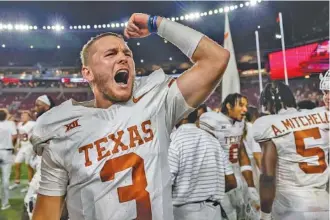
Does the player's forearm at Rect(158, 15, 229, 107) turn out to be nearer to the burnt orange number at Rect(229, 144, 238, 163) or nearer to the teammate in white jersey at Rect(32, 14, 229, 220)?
the teammate in white jersey at Rect(32, 14, 229, 220)

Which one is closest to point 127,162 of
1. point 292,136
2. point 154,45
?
point 292,136

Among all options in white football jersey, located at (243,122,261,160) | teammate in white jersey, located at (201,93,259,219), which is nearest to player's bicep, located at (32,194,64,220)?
teammate in white jersey, located at (201,93,259,219)

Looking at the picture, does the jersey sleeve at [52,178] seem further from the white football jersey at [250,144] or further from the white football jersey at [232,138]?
the white football jersey at [250,144]

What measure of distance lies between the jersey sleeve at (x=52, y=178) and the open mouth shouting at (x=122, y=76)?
0.90ft

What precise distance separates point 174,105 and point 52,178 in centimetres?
40

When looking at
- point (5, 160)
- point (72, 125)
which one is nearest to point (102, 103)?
point (72, 125)

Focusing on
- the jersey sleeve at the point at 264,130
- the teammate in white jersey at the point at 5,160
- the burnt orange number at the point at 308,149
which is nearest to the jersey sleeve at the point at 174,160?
the jersey sleeve at the point at 264,130

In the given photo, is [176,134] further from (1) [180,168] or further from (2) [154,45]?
(2) [154,45]

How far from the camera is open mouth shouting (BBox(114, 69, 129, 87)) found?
3.57ft

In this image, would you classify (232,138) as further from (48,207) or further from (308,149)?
(48,207)

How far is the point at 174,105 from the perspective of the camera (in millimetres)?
1097

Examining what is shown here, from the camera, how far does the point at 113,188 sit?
1.02 m

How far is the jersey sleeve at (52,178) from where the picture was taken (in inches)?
42.6

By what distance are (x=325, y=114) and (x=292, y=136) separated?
0.24m
